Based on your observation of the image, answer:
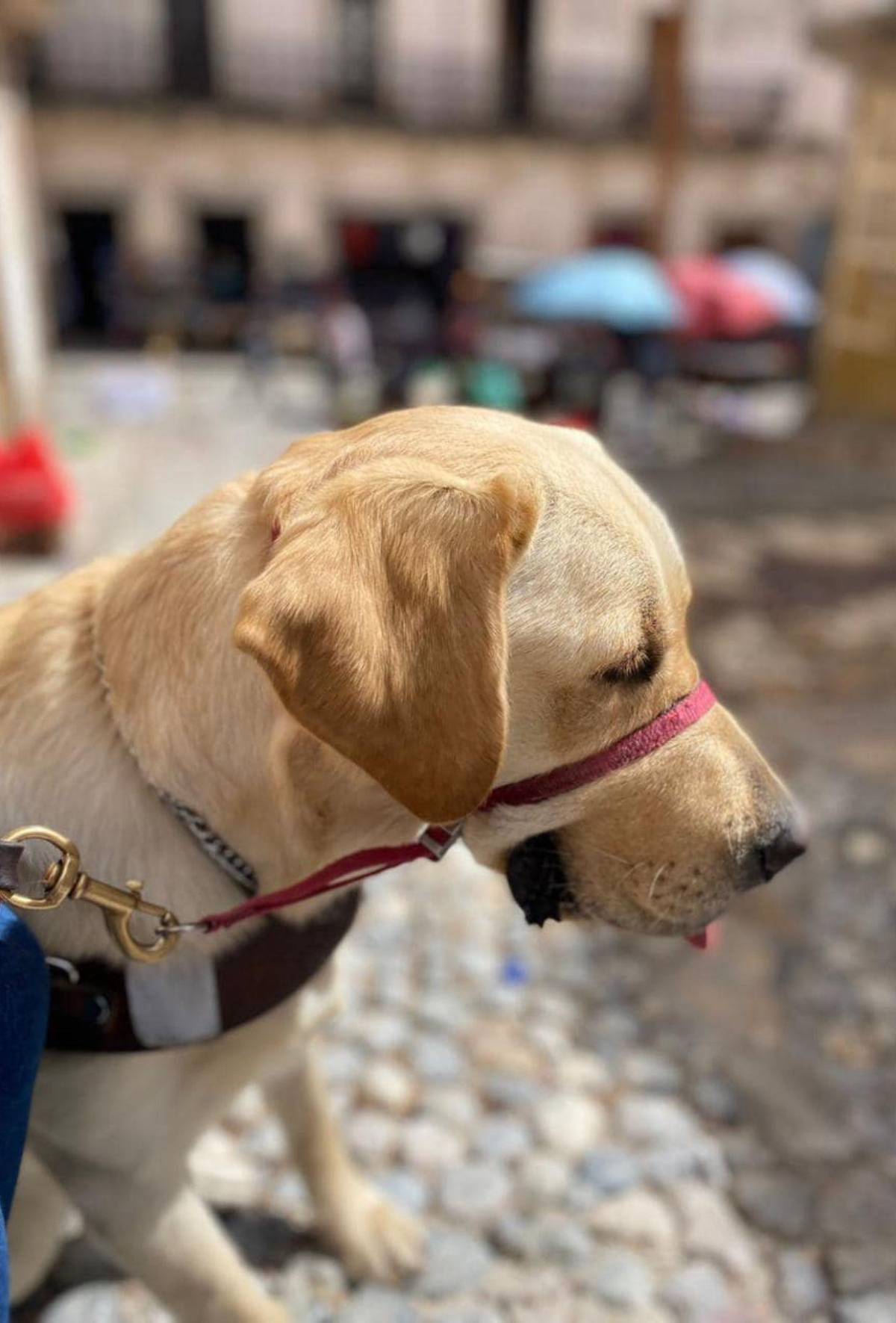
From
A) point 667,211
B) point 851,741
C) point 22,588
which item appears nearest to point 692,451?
point 667,211

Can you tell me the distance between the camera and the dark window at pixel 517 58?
2392cm

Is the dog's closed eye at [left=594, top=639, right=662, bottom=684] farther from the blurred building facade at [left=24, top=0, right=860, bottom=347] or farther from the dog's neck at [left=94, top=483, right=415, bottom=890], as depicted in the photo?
the blurred building facade at [left=24, top=0, right=860, bottom=347]

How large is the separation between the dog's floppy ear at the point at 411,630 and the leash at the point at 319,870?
6.9 inches

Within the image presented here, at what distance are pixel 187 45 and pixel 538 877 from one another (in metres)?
25.9

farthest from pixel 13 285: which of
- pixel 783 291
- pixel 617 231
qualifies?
pixel 617 231

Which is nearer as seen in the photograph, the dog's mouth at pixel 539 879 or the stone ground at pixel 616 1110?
the dog's mouth at pixel 539 879

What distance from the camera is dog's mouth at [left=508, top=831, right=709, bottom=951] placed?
5.22 feet

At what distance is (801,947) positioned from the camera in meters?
3.46

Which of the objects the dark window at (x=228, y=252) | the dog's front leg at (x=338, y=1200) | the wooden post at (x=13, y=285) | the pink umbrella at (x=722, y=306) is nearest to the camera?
the dog's front leg at (x=338, y=1200)

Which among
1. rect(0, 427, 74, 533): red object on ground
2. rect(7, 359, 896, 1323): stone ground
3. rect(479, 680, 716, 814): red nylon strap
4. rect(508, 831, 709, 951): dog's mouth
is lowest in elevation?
rect(7, 359, 896, 1323): stone ground

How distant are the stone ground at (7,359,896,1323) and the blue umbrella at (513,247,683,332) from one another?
7235 mm

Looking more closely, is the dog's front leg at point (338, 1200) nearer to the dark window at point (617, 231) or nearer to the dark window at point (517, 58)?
the dark window at point (617, 231)

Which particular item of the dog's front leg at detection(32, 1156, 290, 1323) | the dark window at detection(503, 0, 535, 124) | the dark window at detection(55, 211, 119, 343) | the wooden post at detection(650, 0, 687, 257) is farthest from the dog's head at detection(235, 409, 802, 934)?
the dark window at detection(503, 0, 535, 124)

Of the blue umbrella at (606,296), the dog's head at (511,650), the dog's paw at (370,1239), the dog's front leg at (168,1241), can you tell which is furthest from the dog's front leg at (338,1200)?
the blue umbrella at (606,296)
